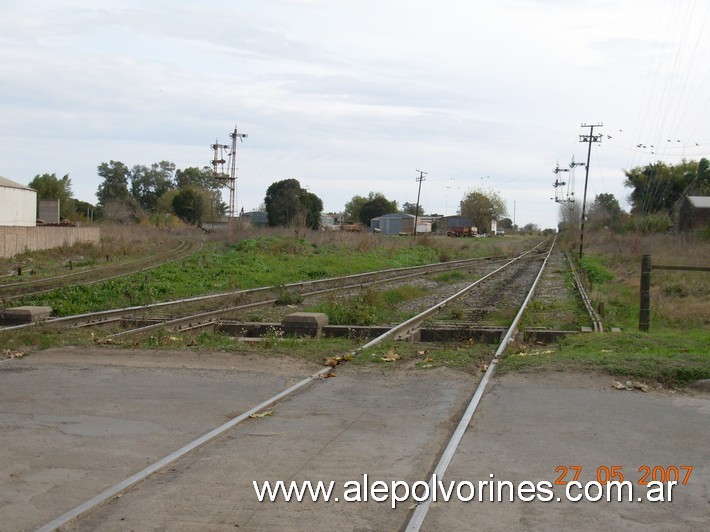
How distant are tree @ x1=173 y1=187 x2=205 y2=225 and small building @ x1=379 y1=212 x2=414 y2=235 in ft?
92.7

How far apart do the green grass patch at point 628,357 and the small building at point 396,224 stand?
10575cm

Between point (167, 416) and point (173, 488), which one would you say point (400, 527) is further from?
point (167, 416)

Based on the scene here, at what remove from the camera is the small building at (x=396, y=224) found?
393 ft

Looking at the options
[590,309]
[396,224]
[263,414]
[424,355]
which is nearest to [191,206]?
[396,224]

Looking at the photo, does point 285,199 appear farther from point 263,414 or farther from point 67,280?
point 263,414

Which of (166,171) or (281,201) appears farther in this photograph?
(166,171)

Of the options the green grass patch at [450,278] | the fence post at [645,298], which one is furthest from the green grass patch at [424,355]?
the green grass patch at [450,278]

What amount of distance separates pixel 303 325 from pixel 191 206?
4167 inches

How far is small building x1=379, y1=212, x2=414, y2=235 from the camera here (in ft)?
393

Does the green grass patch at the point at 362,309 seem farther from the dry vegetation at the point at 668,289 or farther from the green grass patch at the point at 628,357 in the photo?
the dry vegetation at the point at 668,289

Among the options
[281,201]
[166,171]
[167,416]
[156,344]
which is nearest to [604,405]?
[167,416]

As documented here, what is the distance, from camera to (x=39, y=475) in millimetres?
5797

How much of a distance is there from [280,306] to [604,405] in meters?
11.9

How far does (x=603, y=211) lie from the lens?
13625cm
